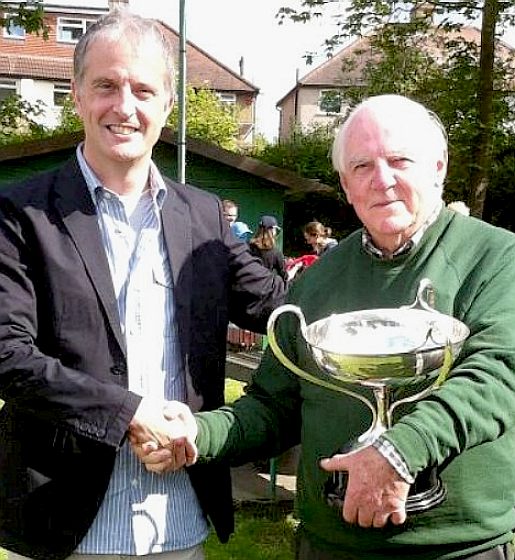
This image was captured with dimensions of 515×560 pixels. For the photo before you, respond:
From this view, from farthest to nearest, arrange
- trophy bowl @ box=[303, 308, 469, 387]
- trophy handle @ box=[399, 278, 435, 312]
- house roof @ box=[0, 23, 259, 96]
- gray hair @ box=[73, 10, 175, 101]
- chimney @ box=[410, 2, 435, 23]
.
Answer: house roof @ box=[0, 23, 259, 96] < chimney @ box=[410, 2, 435, 23] < gray hair @ box=[73, 10, 175, 101] < trophy handle @ box=[399, 278, 435, 312] < trophy bowl @ box=[303, 308, 469, 387]

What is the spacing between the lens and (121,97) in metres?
2.14

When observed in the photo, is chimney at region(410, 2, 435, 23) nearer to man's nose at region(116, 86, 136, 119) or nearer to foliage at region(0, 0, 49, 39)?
foliage at region(0, 0, 49, 39)

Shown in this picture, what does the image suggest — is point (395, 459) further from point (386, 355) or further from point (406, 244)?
point (406, 244)

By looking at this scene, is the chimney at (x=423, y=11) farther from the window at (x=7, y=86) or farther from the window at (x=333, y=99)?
the window at (x=7, y=86)

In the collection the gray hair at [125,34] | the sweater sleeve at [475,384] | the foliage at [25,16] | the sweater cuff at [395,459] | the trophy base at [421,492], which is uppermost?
the gray hair at [125,34]

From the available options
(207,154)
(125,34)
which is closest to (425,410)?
(125,34)

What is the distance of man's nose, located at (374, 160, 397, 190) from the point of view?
197 centimetres

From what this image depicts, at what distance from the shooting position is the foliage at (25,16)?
16.3 m

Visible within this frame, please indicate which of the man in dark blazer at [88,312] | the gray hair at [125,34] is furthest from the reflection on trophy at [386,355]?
the gray hair at [125,34]

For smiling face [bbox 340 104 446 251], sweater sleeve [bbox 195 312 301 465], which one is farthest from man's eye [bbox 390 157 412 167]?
sweater sleeve [bbox 195 312 301 465]

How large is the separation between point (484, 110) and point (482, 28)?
1.32 meters

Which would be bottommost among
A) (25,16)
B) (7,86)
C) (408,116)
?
(7,86)

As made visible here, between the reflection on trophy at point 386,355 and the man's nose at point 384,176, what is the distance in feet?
0.69

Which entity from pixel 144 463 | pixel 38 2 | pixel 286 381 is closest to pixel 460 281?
pixel 286 381
